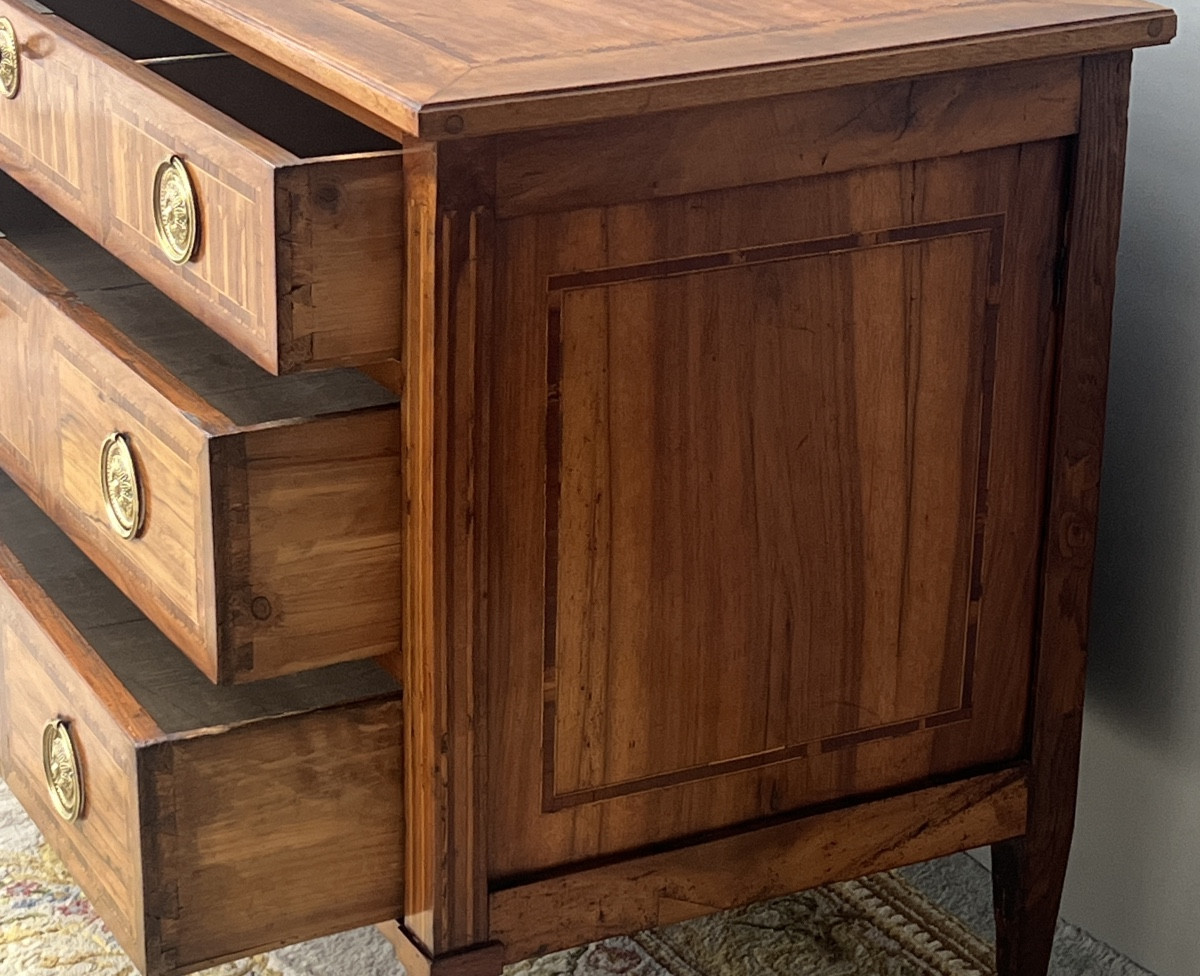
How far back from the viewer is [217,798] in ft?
3.07

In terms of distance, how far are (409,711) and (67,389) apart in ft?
0.92

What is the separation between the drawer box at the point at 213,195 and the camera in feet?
2.79

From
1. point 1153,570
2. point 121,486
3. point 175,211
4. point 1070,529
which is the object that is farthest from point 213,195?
point 1153,570

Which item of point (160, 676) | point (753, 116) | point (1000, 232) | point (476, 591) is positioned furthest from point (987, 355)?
point (160, 676)

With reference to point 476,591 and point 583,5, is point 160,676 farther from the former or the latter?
point 583,5

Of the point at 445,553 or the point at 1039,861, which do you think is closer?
the point at 445,553

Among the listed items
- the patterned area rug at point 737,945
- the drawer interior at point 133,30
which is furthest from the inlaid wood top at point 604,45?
the patterned area rug at point 737,945

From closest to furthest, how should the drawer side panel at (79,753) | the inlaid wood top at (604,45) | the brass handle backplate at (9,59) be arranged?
the inlaid wood top at (604,45), the drawer side panel at (79,753), the brass handle backplate at (9,59)

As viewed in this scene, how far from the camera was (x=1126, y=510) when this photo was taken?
3.90 ft

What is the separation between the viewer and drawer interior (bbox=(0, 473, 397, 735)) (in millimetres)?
1015

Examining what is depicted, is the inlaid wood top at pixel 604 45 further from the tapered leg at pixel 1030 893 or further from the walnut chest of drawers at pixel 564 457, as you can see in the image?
the tapered leg at pixel 1030 893

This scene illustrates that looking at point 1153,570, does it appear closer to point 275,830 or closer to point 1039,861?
point 1039,861

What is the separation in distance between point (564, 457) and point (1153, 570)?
0.44 meters

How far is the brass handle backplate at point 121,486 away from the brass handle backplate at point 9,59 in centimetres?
26
